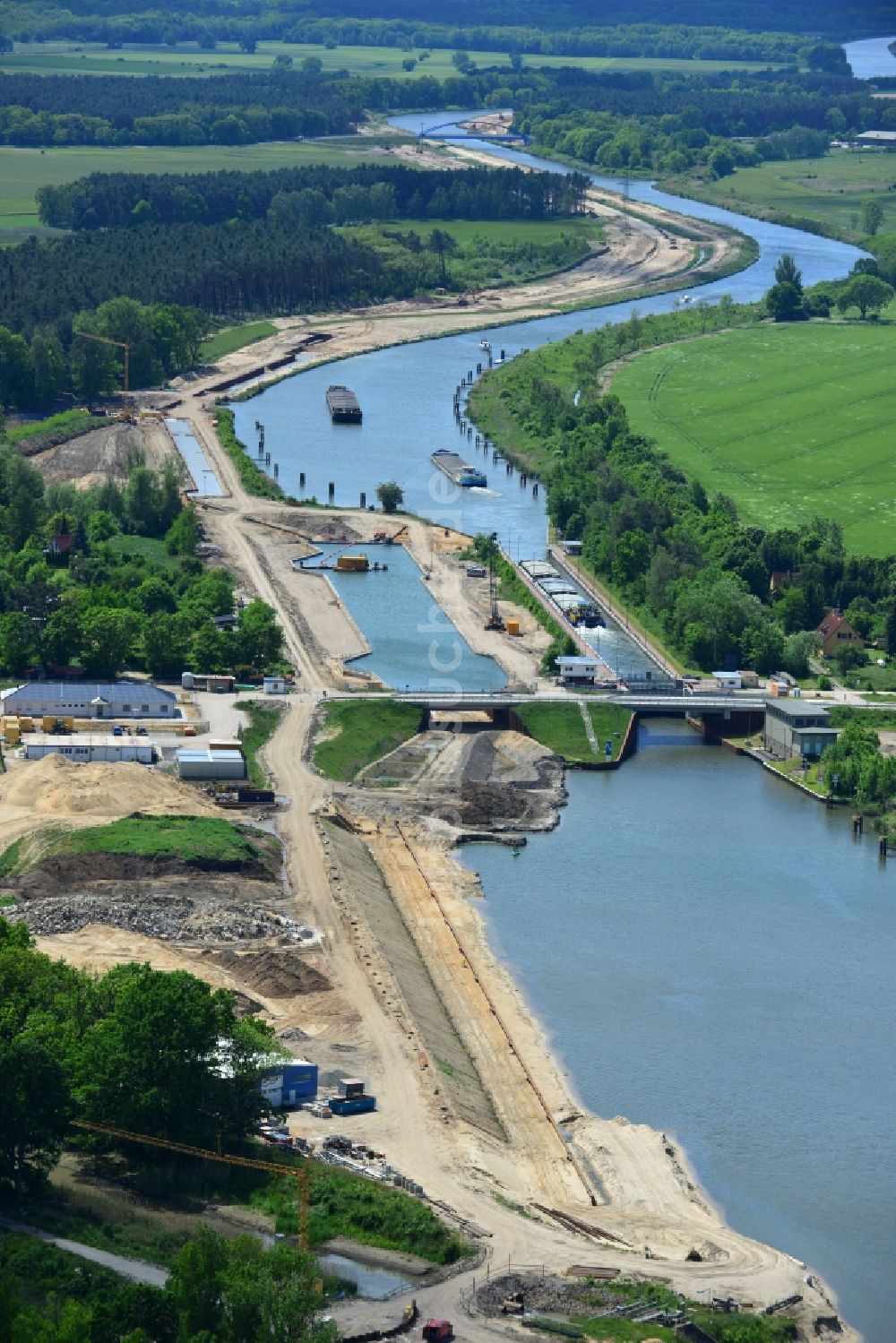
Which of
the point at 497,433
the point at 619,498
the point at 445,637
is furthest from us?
the point at 497,433

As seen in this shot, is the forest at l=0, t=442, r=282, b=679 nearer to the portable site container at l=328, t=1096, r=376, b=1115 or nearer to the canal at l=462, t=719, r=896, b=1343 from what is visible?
the canal at l=462, t=719, r=896, b=1343

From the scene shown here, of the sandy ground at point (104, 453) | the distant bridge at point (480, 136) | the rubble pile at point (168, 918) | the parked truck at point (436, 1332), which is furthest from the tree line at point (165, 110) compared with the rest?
the parked truck at point (436, 1332)

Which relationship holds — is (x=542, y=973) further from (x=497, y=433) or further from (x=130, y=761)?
(x=497, y=433)

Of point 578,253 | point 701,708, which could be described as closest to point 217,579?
point 701,708

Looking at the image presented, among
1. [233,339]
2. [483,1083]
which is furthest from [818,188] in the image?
[483,1083]

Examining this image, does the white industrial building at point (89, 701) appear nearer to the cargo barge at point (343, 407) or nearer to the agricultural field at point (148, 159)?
the cargo barge at point (343, 407)

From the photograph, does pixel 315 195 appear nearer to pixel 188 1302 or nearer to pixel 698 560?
pixel 698 560
